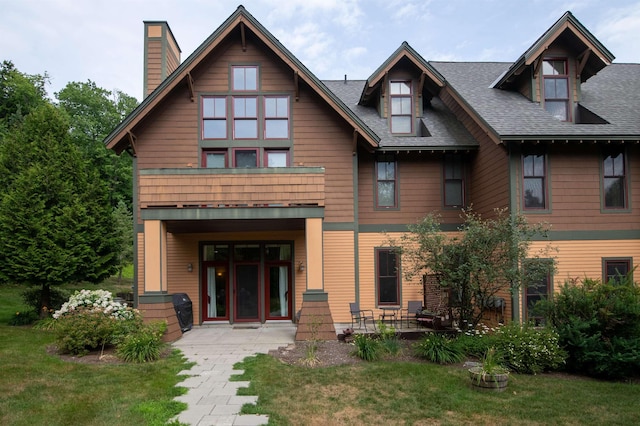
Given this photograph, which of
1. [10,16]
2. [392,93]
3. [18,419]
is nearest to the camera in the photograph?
[18,419]

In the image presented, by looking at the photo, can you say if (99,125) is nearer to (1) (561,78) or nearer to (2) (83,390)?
(2) (83,390)

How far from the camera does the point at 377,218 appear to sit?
14516 mm

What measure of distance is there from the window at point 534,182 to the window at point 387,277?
14.6 feet

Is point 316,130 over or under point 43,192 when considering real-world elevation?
over

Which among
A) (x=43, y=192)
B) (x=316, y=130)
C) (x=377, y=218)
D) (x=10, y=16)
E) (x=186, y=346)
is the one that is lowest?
(x=186, y=346)

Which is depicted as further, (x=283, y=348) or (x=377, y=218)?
(x=377, y=218)

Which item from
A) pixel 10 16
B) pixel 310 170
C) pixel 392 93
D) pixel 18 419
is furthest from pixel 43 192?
pixel 10 16

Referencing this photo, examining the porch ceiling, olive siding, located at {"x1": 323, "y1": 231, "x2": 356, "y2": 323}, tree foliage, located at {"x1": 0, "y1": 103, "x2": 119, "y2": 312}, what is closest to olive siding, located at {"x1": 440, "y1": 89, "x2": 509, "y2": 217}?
olive siding, located at {"x1": 323, "y1": 231, "x2": 356, "y2": 323}

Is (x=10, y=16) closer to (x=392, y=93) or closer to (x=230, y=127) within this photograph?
(x=230, y=127)

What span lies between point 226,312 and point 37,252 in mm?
6457

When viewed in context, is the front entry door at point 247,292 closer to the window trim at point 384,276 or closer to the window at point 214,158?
A: the window at point 214,158

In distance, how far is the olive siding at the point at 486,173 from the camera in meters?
12.7

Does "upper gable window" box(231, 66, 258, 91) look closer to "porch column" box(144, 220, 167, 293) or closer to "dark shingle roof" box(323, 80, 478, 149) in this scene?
"dark shingle roof" box(323, 80, 478, 149)

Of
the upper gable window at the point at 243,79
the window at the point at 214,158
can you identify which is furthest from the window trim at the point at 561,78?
the window at the point at 214,158
